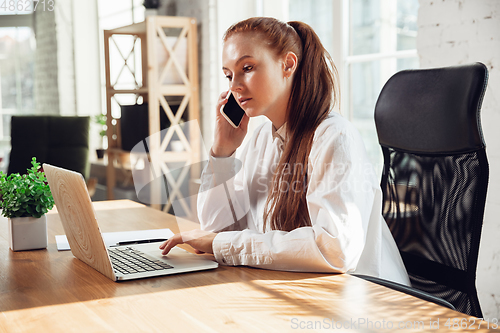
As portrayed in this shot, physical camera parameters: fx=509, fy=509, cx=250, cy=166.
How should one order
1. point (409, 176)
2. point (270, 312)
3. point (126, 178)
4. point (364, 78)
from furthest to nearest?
point (126, 178) → point (364, 78) → point (409, 176) → point (270, 312)

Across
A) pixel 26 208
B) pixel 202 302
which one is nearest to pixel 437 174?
pixel 202 302

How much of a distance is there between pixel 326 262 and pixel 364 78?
2.02m

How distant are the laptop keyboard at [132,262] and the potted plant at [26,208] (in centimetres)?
22

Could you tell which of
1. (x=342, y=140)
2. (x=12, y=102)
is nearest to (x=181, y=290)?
(x=342, y=140)

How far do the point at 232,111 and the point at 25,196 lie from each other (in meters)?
0.59

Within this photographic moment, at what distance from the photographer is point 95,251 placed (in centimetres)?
102

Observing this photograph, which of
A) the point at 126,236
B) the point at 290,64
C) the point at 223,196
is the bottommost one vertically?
the point at 126,236

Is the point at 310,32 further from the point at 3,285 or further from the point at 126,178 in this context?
the point at 126,178

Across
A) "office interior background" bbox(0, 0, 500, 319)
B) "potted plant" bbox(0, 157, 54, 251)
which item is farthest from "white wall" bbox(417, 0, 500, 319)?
"potted plant" bbox(0, 157, 54, 251)

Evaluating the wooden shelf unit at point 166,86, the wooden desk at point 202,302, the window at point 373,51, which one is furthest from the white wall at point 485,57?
the wooden shelf unit at point 166,86

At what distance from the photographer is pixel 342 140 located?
1127 millimetres

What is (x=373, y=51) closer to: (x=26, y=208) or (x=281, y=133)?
(x=281, y=133)

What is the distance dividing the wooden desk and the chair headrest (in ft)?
1.61

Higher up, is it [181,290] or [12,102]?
[12,102]
